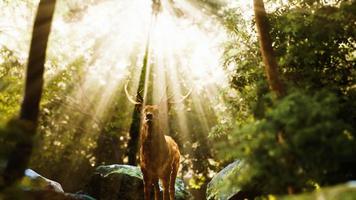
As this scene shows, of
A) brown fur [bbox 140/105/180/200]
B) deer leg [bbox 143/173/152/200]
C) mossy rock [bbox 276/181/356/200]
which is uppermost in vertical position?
mossy rock [bbox 276/181/356/200]

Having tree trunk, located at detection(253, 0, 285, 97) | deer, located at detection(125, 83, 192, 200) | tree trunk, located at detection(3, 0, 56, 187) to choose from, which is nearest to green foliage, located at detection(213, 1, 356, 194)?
tree trunk, located at detection(253, 0, 285, 97)

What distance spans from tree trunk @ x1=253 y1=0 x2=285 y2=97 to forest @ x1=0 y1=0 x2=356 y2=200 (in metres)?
0.03

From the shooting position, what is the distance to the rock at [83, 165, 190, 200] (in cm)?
1586

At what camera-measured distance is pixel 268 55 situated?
887 centimetres

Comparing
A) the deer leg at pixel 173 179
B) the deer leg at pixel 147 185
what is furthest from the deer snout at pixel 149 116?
the deer leg at pixel 173 179

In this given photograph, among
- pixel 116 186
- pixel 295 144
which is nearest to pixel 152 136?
pixel 116 186

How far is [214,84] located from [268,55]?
21.5ft

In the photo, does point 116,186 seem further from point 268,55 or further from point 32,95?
point 268,55

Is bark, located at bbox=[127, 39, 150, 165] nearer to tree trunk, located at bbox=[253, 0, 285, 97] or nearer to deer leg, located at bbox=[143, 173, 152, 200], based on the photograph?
deer leg, located at bbox=[143, 173, 152, 200]

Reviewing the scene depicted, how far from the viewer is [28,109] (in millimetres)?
7930

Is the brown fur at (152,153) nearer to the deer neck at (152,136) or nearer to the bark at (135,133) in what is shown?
the deer neck at (152,136)

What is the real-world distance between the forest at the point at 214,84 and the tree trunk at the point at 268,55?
0.09 feet

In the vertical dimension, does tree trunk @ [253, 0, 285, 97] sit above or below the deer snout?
above

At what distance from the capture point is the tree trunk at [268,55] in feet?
27.6
